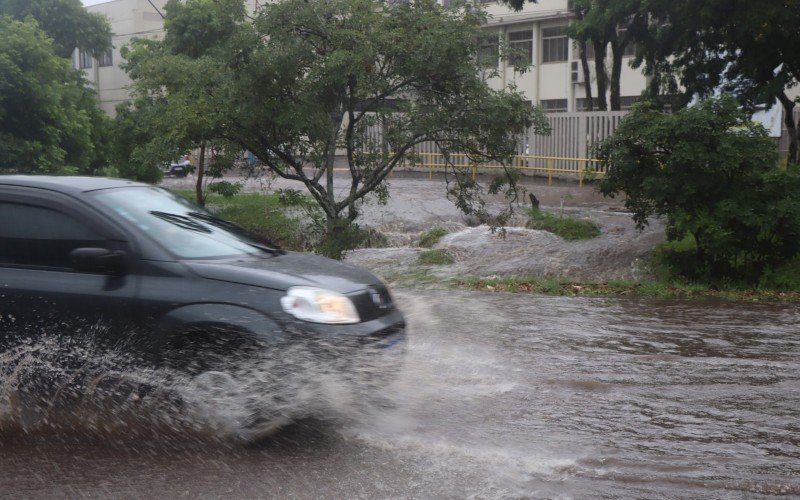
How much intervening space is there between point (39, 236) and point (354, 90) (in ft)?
28.3

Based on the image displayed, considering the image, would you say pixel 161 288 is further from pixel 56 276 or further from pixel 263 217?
pixel 263 217

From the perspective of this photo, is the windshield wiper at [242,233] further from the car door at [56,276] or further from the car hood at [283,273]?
the car door at [56,276]

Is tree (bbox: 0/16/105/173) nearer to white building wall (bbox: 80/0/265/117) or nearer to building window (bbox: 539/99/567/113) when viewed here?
building window (bbox: 539/99/567/113)

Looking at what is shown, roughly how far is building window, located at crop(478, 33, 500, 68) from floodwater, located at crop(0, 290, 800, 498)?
22.9 feet

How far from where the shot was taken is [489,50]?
14531 mm

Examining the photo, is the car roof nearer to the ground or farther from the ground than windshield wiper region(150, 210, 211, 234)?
farther from the ground

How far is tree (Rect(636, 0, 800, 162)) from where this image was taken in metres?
16.5

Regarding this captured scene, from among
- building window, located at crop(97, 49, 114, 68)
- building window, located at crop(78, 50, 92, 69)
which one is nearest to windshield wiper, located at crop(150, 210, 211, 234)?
building window, located at crop(97, 49, 114, 68)

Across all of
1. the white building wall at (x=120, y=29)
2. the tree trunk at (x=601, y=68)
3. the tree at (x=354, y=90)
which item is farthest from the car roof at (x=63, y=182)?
the white building wall at (x=120, y=29)

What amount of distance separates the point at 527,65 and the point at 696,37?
776 cm

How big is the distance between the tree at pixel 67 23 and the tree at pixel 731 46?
3801 centimetres

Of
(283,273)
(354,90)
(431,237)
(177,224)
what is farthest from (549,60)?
(283,273)

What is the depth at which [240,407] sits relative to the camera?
539 cm

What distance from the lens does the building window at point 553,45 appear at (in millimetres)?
42906
